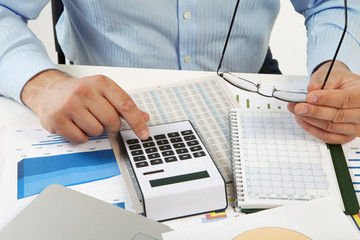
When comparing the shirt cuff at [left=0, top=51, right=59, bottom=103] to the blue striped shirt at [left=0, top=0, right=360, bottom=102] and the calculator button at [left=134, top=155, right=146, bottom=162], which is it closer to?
the blue striped shirt at [left=0, top=0, right=360, bottom=102]

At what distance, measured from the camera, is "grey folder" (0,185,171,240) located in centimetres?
51

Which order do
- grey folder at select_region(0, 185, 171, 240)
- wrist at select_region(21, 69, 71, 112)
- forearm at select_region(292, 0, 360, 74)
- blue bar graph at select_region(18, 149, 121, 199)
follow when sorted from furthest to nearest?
forearm at select_region(292, 0, 360, 74) < wrist at select_region(21, 69, 71, 112) < blue bar graph at select_region(18, 149, 121, 199) < grey folder at select_region(0, 185, 171, 240)

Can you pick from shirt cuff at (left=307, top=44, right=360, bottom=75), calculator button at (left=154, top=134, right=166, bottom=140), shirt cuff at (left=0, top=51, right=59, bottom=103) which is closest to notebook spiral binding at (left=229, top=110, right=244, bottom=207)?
calculator button at (left=154, top=134, right=166, bottom=140)

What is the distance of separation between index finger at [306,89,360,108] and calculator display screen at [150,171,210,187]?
200 millimetres

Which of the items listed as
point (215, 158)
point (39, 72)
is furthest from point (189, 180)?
point (39, 72)

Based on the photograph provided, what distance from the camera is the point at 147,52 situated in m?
1.00

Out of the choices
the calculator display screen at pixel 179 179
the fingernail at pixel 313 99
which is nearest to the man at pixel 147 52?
the fingernail at pixel 313 99

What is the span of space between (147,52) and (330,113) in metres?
0.46

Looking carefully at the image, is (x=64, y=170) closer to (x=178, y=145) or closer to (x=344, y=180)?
(x=178, y=145)

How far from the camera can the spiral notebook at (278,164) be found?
590 mm

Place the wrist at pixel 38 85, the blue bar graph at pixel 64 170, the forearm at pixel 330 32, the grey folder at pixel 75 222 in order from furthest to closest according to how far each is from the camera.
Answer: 1. the forearm at pixel 330 32
2. the wrist at pixel 38 85
3. the blue bar graph at pixel 64 170
4. the grey folder at pixel 75 222

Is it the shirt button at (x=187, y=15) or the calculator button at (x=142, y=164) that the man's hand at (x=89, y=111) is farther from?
the shirt button at (x=187, y=15)

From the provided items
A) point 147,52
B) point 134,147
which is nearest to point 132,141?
point 134,147

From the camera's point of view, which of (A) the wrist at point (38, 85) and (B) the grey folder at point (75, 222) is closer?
(B) the grey folder at point (75, 222)
